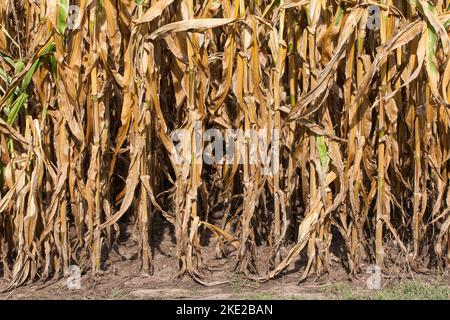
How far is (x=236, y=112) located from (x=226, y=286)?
0.87m

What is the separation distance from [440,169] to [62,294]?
1.92m

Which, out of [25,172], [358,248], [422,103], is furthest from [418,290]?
[25,172]

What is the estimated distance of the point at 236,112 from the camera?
3.95 m

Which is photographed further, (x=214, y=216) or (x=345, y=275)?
(x=214, y=216)

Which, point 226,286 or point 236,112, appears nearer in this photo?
point 226,286

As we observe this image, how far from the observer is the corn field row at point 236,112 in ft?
11.8

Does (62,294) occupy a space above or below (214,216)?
below

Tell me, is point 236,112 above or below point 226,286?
above

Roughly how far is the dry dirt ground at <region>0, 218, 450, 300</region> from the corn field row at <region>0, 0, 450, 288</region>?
0.06 metres

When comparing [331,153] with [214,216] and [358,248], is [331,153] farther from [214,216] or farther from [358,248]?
[214,216]

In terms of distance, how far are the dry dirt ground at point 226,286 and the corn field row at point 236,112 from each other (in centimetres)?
6

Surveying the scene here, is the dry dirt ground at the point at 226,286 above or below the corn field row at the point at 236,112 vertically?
below

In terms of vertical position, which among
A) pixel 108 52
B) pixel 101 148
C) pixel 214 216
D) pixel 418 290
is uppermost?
pixel 108 52

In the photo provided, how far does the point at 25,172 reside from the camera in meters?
3.69
